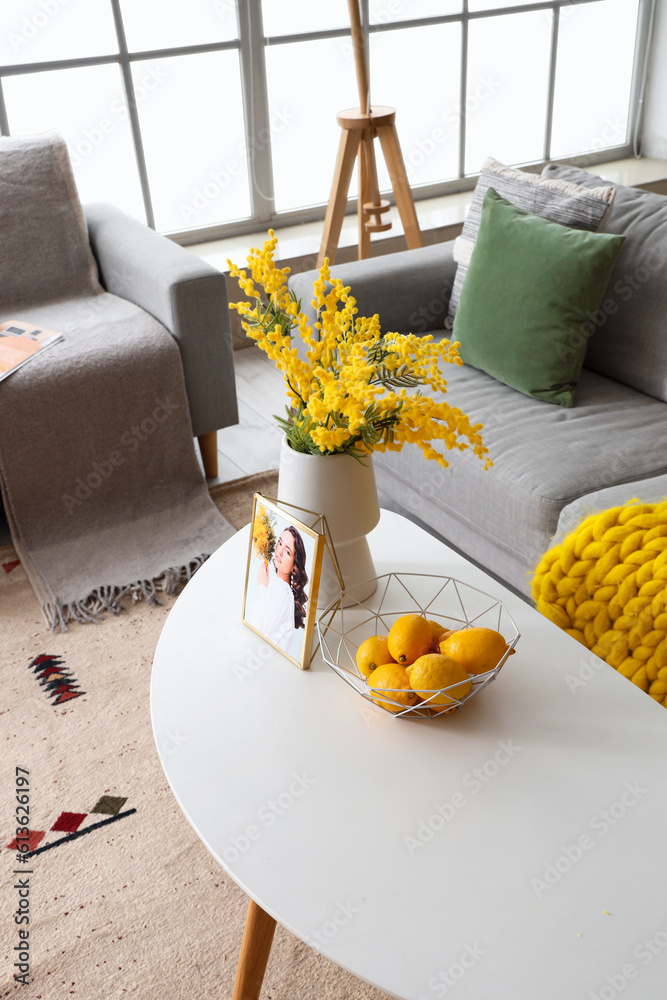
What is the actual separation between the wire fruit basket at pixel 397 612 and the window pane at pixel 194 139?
8.77ft

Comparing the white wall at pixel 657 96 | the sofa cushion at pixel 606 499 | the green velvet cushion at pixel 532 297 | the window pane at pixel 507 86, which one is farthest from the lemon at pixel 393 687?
the white wall at pixel 657 96

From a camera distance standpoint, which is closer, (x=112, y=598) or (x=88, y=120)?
(x=112, y=598)

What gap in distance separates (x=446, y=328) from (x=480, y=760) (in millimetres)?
1511

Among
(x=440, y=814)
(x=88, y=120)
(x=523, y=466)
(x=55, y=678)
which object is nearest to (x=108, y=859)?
(x=55, y=678)

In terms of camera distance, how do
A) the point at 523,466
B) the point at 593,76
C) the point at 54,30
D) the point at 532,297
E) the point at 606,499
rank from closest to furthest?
the point at 606,499
the point at 523,466
the point at 532,297
the point at 54,30
the point at 593,76

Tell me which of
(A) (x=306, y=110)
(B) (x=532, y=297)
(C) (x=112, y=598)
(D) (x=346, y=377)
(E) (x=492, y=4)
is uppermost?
(E) (x=492, y=4)

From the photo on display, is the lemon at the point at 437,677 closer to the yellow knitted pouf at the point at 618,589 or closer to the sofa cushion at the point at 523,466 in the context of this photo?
the yellow knitted pouf at the point at 618,589

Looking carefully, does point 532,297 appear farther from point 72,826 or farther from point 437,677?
point 72,826

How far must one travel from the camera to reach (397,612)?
48.3 inches

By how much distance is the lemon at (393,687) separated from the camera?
1019 mm

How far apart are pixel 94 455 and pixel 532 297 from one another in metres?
1.14

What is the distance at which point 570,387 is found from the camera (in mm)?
1919

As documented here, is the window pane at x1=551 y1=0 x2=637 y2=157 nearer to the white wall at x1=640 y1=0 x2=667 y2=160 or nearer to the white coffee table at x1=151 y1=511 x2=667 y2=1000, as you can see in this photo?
the white wall at x1=640 y1=0 x2=667 y2=160

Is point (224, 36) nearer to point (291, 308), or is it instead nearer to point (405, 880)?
point (291, 308)
